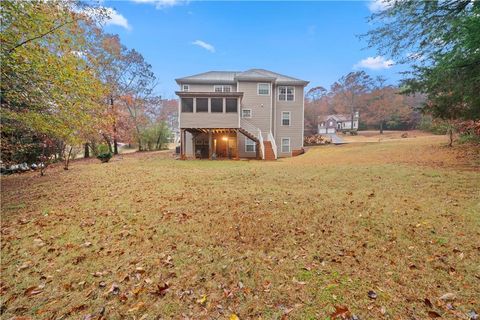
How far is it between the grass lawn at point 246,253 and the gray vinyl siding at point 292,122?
A: 48.1ft

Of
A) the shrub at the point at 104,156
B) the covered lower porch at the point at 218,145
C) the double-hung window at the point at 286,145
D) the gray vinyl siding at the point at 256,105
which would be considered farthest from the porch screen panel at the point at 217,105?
the shrub at the point at 104,156

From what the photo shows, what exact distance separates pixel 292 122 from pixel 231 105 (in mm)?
7199

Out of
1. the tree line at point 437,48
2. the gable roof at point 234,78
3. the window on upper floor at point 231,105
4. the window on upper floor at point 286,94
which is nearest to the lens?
the tree line at point 437,48

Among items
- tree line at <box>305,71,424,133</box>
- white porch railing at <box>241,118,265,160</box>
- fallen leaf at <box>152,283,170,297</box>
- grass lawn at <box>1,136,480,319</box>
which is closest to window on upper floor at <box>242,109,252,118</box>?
white porch railing at <box>241,118,265,160</box>

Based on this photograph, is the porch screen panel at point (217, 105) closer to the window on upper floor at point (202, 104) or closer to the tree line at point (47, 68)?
the window on upper floor at point (202, 104)

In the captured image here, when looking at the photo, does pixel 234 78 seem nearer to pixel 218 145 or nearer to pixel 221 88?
pixel 221 88

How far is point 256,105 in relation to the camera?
19.6 metres

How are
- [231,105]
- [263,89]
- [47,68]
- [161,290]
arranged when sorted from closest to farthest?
1. [161,290]
2. [47,68]
3. [231,105]
4. [263,89]

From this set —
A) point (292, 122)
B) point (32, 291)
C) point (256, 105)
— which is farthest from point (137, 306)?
point (292, 122)

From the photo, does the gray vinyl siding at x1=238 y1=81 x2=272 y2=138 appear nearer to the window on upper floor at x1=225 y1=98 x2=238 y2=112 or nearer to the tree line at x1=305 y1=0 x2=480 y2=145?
the window on upper floor at x1=225 y1=98 x2=238 y2=112

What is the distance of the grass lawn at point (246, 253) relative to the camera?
8.20ft

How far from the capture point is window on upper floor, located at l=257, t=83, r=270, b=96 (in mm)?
19438

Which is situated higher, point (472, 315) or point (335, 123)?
point (335, 123)

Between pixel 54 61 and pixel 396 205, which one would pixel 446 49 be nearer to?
pixel 396 205
